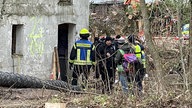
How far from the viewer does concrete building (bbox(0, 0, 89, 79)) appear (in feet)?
52.4

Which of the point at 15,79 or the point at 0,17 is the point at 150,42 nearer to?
the point at 15,79

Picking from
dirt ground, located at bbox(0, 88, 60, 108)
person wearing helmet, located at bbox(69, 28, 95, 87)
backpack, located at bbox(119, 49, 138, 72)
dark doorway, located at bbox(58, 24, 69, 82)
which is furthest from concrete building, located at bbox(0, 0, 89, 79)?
backpack, located at bbox(119, 49, 138, 72)

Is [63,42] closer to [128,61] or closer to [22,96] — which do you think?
[128,61]

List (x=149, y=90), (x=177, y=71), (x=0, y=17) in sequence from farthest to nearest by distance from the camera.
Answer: (x=0, y=17) < (x=177, y=71) < (x=149, y=90)

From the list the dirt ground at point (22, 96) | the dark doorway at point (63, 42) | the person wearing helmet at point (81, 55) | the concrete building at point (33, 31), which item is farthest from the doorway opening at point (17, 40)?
the dirt ground at point (22, 96)

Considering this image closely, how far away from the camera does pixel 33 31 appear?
16766 mm

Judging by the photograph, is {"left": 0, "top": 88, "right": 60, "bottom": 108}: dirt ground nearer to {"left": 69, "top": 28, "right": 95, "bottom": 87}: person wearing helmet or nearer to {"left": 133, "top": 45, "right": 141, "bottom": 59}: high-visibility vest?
{"left": 69, "top": 28, "right": 95, "bottom": 87}: person wearing helmet

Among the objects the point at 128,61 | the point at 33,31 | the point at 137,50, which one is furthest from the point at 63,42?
the point at 128,61

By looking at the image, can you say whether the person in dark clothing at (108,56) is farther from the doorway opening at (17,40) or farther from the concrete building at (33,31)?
the doorway opening at (17,40)

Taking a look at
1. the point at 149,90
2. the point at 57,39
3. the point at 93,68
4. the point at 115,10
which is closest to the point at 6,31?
the point at 57,39

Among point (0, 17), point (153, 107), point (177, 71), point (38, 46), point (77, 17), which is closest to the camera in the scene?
point (153, 107)

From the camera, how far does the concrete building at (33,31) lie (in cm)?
1598

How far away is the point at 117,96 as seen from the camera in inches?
302

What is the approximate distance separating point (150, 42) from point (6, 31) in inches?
330
